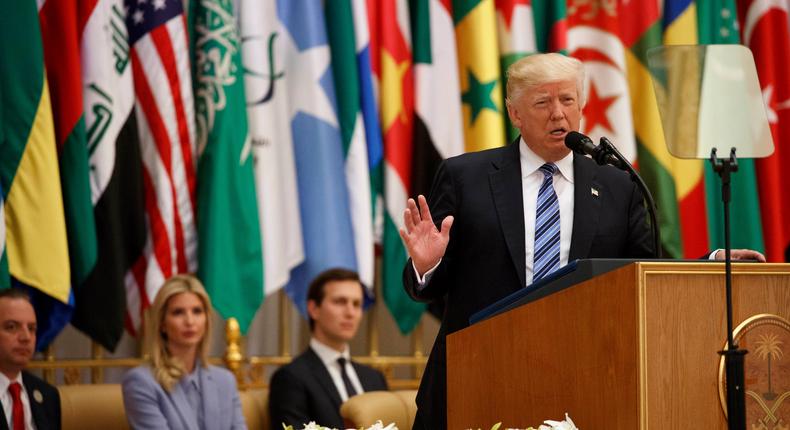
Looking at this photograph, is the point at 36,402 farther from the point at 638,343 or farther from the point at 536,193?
the point at 638,343

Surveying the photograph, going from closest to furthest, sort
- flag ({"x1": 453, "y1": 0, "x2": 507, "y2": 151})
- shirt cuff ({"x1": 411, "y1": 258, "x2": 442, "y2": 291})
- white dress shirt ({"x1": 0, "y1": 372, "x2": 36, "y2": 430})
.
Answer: shirt cuff ({"x1": 411, "y1": 258, "x2": 442, "y2": 291}), white dress shirt ({"x1": 0, "y1": 372, "x2": 36, "y2": 430}), flag ({"x1": 453, "y1": 0, "x2": 507, "y2": 151})

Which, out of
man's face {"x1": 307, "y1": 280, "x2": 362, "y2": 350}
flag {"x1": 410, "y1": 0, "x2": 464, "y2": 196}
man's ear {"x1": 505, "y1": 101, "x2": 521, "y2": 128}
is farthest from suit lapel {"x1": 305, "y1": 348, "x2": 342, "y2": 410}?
man's ear {"x1": 505, "y1": 101, "x2": 521, "y2": 128}

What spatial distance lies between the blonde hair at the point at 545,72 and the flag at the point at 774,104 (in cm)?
415

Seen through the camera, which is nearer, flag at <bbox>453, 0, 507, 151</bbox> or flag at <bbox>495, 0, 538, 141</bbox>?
flag at <bbox>453, 0, 507, 151</bbox>

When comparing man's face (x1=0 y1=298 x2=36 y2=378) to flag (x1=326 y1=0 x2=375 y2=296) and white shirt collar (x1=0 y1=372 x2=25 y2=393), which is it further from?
flag (x1=326 y1=0 x2=375 y2=296)

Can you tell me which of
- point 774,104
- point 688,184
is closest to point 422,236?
point 688,184

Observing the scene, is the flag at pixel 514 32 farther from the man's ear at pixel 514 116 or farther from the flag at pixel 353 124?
the man's ear at pixel 514 116

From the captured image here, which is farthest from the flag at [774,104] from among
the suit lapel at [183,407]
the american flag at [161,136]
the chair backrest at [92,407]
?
the chair backrest at [92,407]

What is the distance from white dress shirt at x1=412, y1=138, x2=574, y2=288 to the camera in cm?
300

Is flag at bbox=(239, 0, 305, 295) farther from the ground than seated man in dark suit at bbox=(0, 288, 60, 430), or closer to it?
farther from the ground

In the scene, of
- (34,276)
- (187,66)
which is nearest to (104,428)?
(34,276)

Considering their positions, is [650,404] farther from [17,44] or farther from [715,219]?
[715,219]

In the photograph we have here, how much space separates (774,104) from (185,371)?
384 centimetres

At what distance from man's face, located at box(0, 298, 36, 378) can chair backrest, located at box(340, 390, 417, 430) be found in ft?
4.52
